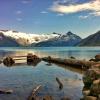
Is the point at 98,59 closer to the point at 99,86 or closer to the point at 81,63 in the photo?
the point at 81,63

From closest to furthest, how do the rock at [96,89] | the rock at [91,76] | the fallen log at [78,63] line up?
the rock at [96,89] → the rock at [91,76] → the fallen log at [78,63]

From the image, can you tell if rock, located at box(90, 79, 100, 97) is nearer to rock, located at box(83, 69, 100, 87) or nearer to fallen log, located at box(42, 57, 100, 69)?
rock, located at box(83, 69, 100, 87)

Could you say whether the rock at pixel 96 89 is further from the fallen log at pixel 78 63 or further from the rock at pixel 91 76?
the fallen log at pixel 78 63

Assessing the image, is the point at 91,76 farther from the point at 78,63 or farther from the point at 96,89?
the point at 78,63

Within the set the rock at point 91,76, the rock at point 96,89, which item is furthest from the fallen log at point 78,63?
the rock at point 96,89

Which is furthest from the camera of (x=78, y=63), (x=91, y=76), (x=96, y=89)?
(x=78, y=63)

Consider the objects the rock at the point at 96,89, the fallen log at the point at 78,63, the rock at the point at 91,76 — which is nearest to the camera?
the rock at the point at 96,89

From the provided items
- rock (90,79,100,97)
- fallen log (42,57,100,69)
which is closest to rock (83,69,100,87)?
rock (90,79,100,97)

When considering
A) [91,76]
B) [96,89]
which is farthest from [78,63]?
[96,89]

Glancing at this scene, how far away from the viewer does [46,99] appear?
125 ft

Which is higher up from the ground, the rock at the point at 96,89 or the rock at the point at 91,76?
the rock at the point at 91,76

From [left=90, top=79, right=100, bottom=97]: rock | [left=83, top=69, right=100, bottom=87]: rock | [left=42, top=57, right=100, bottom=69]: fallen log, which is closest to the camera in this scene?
[left=90, top=79, right=100, bottom=97]: rock

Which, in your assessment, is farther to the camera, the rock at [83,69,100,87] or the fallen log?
the fallen log

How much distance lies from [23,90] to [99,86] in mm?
15510
